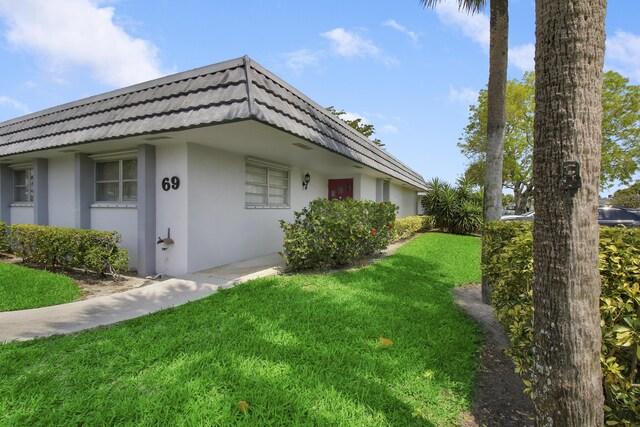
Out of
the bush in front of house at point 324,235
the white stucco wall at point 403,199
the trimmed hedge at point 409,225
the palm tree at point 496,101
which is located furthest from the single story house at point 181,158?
the white stucco wall at point 403,199

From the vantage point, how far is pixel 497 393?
300 cm

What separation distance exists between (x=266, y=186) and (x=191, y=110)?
4065mm

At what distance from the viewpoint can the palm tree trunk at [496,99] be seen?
5781 mm

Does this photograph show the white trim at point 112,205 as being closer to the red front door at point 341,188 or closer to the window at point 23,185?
the window at point 23,185

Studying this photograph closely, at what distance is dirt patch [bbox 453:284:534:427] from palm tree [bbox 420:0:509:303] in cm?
193

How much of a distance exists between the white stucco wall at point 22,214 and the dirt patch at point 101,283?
463cm

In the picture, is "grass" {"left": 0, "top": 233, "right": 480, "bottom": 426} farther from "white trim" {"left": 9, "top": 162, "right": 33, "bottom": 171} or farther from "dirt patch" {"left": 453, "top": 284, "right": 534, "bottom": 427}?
"white trim" {"left": 9, "top": 162, "right": 33, "bottom": 171}

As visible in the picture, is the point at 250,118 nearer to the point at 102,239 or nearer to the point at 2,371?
the point at 2,371

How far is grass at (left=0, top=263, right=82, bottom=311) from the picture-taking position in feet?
17.4

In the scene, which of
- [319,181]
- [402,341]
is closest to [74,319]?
[402,341]

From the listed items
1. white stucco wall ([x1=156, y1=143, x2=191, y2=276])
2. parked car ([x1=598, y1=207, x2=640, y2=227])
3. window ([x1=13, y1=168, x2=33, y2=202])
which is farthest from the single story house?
parked car ([x1=598, y1=207, x2=640, y2=227])

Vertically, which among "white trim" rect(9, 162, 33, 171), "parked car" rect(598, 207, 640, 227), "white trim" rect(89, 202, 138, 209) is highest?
"white trim" rect(9, 162, 33, 171)

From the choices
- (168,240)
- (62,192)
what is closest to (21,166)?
(62,192)

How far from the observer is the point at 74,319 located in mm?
4574
